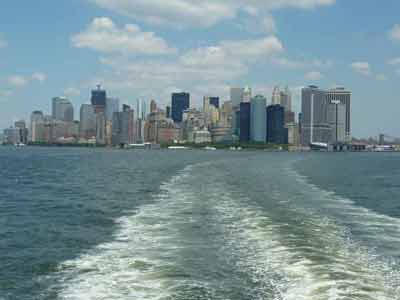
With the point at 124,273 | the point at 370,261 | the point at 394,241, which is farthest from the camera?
the point at 394,241

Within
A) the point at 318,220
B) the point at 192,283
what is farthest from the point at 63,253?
the point at 318,220

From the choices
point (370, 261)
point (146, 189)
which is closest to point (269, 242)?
point (370, 261)

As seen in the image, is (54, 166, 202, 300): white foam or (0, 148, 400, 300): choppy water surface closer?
(54, 166, 202, 300): white foam

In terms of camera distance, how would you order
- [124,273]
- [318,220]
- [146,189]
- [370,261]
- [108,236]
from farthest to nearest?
[146,189], [318,220], [108,236], [370,261], [124,273]

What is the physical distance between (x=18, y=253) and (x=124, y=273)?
6.02 metres

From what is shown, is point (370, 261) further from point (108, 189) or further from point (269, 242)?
point (108, 189)

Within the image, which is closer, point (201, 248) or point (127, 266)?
point (127, 266)

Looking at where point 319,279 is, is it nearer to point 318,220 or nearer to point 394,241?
point 394,241

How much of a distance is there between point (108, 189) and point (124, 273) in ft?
101

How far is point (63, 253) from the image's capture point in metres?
20.5

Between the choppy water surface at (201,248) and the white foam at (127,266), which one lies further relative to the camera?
the choppy water surface at (201,248)

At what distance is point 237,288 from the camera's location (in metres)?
15.4

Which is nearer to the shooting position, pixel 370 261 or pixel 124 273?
pixel 124 273

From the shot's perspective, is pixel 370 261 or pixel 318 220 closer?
pixel 370 261
